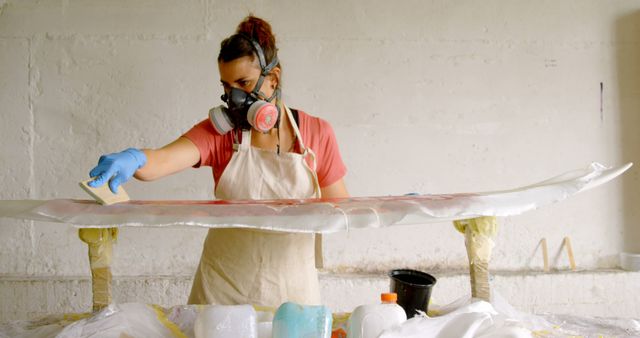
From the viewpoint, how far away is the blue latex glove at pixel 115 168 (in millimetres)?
1514

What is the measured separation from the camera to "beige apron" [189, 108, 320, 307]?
1937 millimetres

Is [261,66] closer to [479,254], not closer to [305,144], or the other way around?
[305,144]

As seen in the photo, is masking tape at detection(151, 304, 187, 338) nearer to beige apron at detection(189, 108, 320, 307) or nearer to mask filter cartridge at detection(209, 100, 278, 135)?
beige apron at detection(189, 108, 320, 307)

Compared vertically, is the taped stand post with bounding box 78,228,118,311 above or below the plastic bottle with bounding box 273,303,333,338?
above

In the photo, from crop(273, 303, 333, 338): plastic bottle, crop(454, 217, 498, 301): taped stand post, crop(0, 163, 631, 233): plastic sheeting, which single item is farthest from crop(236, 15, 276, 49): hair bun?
crop(273, 303, 333, 338): plastic bottle

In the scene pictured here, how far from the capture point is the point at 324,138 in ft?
6.86

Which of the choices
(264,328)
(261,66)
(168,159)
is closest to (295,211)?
(264,328)

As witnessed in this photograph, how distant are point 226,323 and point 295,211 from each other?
0.37 metres

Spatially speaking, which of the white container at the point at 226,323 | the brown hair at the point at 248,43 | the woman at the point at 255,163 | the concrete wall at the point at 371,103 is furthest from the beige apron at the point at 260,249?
the concrete wall at the point at 371,103

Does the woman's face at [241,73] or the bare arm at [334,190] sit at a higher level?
the woman's face at [241,73]

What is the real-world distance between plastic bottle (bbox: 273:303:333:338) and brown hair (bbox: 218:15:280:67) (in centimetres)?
111

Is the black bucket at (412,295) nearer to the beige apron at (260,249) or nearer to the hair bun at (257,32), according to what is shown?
the beige apron at (260,249)

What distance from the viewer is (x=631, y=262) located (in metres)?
3.36

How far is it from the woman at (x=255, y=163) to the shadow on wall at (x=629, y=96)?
2542 millimetres
